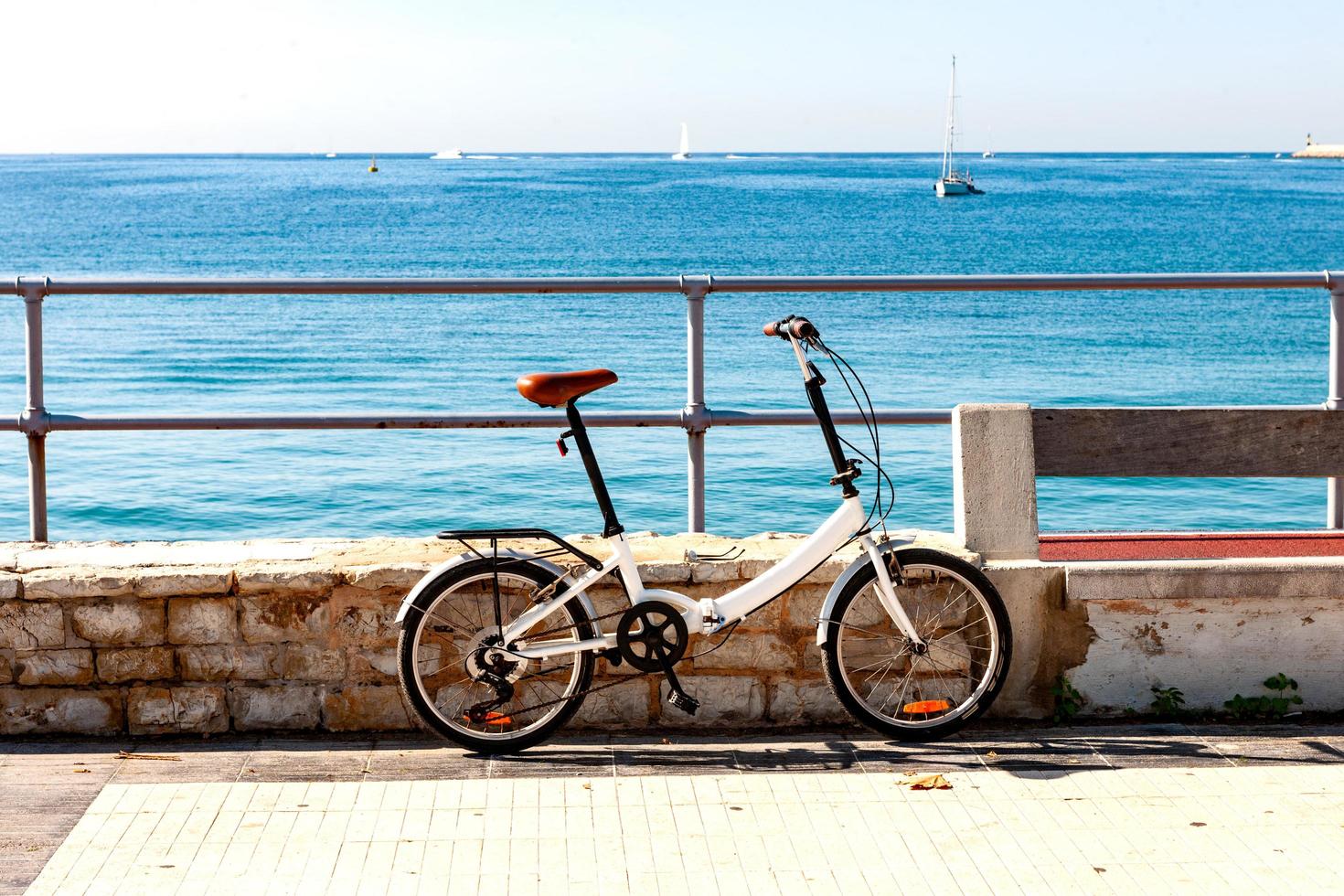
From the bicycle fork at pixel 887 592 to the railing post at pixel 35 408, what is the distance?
3287mm

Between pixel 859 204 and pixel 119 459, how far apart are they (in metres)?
93.9

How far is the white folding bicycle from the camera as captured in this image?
4617mm

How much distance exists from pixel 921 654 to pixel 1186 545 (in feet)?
6.66

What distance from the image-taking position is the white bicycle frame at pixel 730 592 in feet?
15.1

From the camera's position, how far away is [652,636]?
465 cm

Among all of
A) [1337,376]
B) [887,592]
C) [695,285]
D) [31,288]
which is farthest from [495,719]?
[1337,376]

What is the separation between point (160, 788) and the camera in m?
4.35

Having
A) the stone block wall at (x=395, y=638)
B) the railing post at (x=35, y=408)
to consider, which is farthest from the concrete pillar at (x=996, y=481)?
the railing post at (x=35, y=408)

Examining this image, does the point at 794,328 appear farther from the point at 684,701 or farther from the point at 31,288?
the point at 31,288

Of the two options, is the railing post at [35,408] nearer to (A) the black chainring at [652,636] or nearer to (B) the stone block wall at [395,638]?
(B) the stone block wall at [395,638]

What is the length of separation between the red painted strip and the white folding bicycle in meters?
1.04

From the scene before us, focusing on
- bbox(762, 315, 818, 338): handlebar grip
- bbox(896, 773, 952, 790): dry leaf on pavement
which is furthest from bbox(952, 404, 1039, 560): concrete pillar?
bbox(896, 773, 952, 790): dry leaf on pavement

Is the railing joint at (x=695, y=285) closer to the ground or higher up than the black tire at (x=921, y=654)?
higher up

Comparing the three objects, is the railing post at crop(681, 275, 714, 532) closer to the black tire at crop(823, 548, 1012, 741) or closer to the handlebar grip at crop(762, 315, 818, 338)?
the handlebar grip at crop(762, 315, 818, 338)
